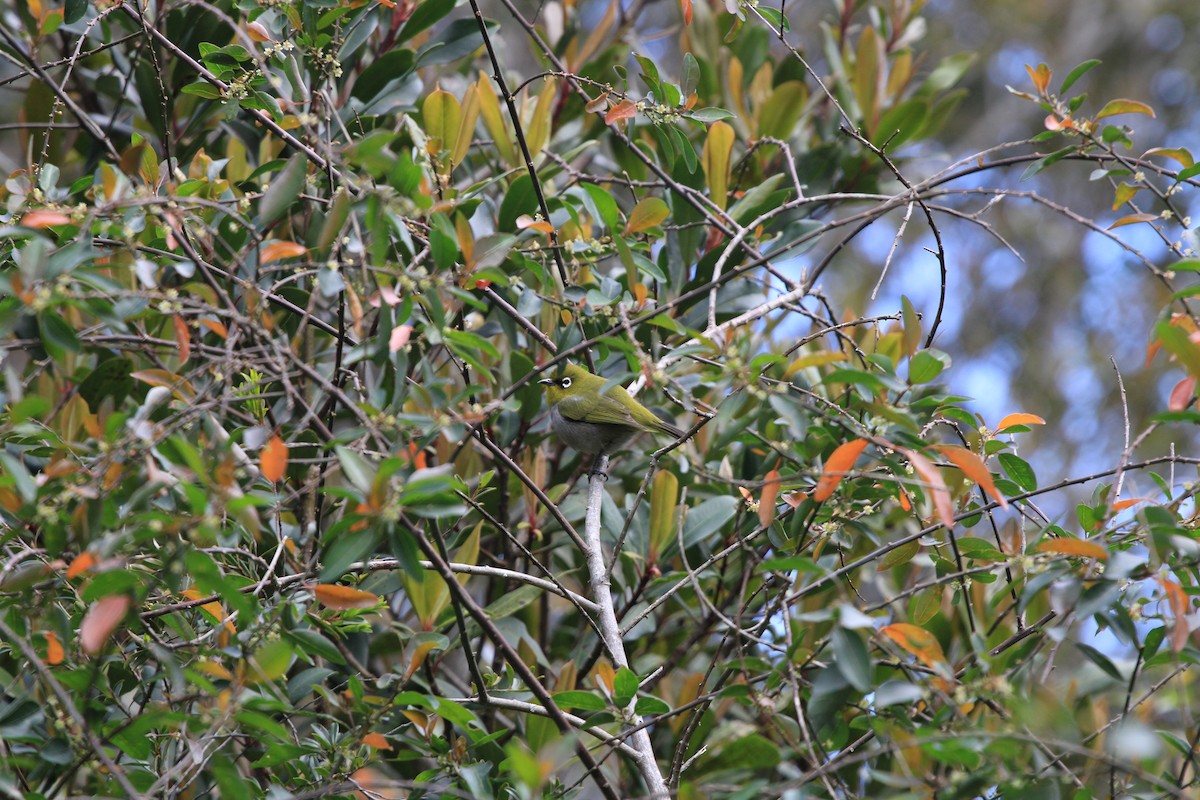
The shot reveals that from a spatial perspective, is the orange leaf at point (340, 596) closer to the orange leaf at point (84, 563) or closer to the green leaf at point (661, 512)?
the orange leaf at point (84, 563)

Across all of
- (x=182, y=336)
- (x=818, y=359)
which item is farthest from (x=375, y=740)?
(x=818, y=359)

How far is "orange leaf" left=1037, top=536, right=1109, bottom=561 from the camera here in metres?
2.19

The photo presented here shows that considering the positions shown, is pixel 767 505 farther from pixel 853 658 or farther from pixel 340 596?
pixel 340 596

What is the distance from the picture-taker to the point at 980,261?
50.7 ft

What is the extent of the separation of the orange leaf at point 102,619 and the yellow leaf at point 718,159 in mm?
2782

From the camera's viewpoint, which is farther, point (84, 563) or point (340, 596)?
point (340, 596)

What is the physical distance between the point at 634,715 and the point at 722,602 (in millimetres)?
1269

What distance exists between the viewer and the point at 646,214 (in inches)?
130

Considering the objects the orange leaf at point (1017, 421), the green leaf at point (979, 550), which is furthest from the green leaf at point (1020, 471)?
the green leaf at point (979, 550)

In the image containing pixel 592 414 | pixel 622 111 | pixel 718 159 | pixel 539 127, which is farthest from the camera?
pixel 592 414

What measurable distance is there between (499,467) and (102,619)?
1.67 m

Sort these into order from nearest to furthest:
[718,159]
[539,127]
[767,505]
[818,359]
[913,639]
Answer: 1. [913,639]
2. [818,359]
3. [767,505]
4. [718,159]
5. [539,127]

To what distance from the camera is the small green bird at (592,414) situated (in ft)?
14.5

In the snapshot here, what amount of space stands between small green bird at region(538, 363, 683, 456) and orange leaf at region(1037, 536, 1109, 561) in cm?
216
